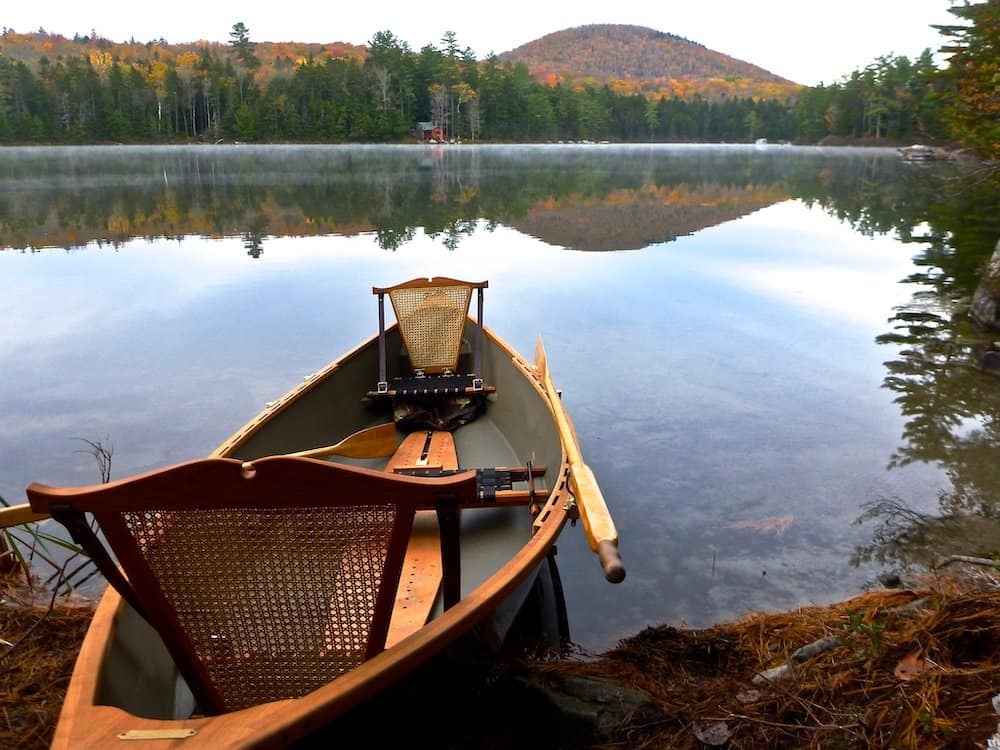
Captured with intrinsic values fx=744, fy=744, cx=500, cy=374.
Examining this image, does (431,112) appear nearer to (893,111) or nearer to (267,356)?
(893,111)

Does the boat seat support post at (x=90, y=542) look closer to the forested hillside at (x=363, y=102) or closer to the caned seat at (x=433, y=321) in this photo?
the caned seat at (x=433, y=321)

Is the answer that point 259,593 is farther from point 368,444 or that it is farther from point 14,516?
point 368,444

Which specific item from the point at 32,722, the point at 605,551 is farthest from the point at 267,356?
the point at 605,551

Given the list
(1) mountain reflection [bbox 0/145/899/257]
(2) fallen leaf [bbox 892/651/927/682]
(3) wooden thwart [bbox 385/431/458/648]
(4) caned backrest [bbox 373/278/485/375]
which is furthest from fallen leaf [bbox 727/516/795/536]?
(1) mountain reflection [bbox 0/145/899/257]

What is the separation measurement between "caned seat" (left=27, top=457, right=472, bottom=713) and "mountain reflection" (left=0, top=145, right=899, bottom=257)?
1648 cm

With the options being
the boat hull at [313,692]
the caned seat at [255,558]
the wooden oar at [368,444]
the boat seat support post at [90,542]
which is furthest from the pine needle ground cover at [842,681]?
the wooden oar at [368,444]

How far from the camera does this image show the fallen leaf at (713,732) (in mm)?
2742

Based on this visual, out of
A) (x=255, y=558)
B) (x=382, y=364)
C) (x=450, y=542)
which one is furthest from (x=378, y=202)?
(x=255, y=558)

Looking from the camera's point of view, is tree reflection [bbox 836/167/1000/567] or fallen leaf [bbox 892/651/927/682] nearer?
fallen leaf [bbox 892/651/927/682]

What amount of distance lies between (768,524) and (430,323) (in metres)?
3.40

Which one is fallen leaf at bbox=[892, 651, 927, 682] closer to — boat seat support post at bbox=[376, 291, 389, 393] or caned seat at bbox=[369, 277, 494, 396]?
boat seat support post at bbox=[376, 291, 389, 393]

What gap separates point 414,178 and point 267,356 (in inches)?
1249

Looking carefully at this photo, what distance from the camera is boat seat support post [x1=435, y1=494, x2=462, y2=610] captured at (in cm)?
218

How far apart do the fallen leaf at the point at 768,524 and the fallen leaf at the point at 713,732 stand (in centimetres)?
260
